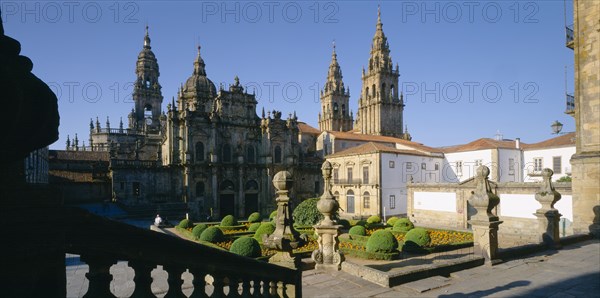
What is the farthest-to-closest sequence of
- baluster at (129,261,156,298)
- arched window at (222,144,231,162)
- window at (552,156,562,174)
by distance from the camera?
arched window at (222,144,231,162) < window at (552,156,562,174) < baluster at (129,261,156,298)

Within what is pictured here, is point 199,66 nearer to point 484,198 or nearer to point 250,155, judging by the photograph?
point 250,155

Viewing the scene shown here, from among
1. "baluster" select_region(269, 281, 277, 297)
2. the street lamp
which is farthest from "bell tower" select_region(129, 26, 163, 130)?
"baluster" select_region(269, 281, 277, 297)

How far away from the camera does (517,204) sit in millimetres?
23781

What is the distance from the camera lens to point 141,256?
232 centimetres

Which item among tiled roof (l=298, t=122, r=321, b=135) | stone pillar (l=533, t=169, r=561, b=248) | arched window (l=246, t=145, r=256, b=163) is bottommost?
stone pillar (l=533, t=169, r=561, b=248)

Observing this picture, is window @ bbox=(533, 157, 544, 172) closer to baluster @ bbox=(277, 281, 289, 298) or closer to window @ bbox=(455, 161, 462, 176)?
window @ bbox=(455, 161, 462, 176)

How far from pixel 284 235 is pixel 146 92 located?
51.2m

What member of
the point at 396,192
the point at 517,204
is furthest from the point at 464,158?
the point at 517,204

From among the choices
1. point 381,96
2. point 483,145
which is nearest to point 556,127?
point 483,145

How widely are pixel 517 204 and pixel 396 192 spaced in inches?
514

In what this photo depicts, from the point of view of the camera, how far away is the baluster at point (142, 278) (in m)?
2.35

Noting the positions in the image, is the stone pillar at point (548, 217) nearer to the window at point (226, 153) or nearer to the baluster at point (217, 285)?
the baluster at point (217, 285)

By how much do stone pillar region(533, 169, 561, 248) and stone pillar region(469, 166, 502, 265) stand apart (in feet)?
10.7

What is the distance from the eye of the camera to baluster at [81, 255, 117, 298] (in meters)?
2.11
